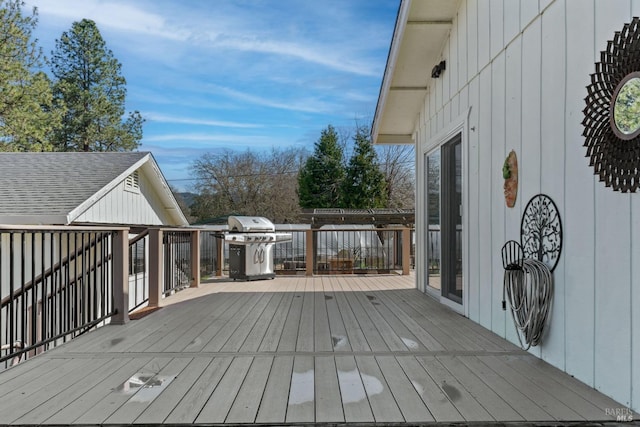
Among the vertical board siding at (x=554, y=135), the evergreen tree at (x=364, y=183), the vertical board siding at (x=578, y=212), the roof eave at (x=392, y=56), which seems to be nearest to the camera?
the vertical board siding at (x=578, y=212)

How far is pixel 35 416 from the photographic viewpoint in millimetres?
1942

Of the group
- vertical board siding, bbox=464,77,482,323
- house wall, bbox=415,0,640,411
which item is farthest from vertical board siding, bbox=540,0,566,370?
vertical board siding, bbox=464,77,482,323

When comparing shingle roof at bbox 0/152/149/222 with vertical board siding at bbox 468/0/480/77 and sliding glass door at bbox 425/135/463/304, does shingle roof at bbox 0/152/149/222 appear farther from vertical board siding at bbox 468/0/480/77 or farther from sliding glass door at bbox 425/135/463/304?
vertical board siding at bbox 468/0/480/77

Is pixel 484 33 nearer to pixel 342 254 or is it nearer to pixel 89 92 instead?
pixel 342 254

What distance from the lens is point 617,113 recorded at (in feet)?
6.78

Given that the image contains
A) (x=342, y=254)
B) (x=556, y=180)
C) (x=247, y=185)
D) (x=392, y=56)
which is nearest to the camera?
(x=556, y=180)

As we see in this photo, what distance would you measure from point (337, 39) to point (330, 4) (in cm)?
514

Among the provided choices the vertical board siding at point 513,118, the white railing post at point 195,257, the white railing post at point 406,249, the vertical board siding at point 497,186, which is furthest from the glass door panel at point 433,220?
the white railing post at point 195,257

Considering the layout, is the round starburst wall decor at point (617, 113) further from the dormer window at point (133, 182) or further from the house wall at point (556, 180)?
the dormer window at point (133, 182)

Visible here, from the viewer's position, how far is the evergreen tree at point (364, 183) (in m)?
18.7

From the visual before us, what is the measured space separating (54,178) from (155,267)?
727cm

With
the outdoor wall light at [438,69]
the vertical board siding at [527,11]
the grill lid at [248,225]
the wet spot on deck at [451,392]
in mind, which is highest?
the outdoor wall light at [438,69]

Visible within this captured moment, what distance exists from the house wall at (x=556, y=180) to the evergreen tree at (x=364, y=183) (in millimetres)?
14356

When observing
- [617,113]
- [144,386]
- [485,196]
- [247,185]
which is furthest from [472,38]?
[247,185]
